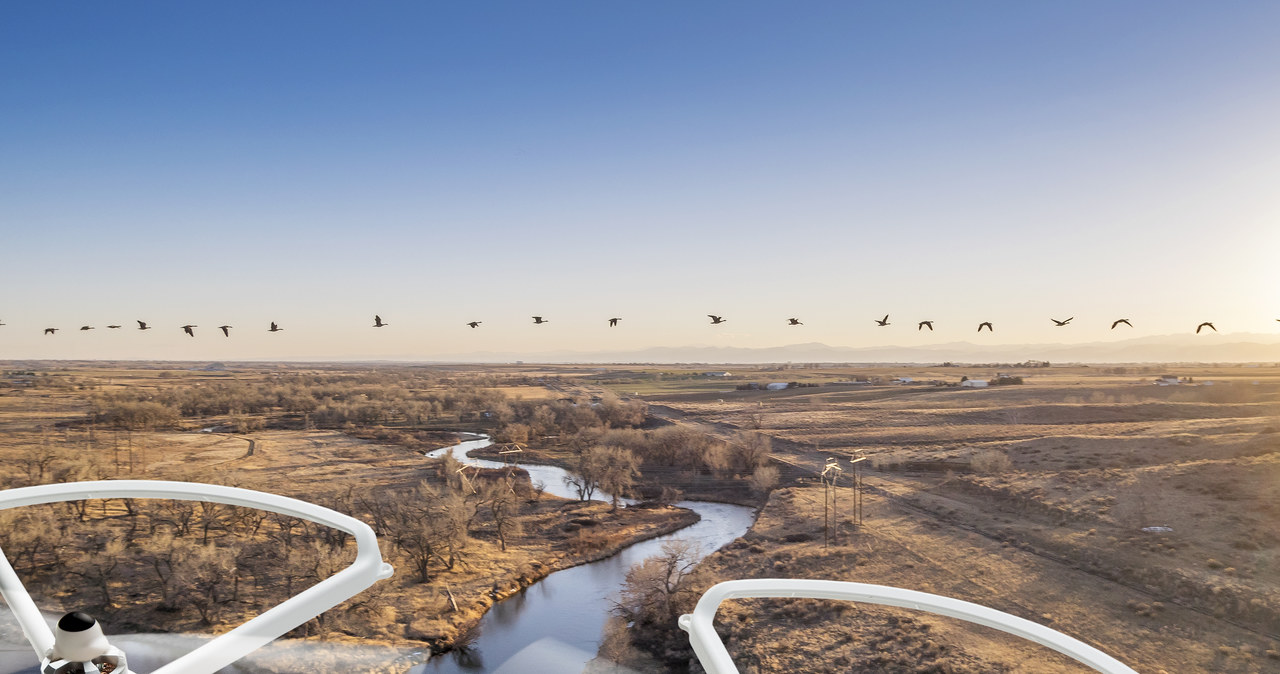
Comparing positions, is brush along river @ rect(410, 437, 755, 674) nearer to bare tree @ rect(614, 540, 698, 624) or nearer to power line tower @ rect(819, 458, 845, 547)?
bare tree @ rect(614, 540, 698, 624)

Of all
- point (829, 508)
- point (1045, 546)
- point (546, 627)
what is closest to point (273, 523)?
point (546, 627)

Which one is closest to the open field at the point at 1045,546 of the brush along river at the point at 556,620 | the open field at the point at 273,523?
the brush along river at the point at 556,620

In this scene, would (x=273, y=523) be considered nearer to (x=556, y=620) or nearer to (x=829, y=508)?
(x=556, y=620)

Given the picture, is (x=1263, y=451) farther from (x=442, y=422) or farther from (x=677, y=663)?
(x=442, y=422)

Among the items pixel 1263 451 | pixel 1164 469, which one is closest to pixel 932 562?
pixel 1164 469

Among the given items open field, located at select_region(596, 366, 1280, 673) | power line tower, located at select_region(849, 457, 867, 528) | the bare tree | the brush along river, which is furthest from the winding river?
power line tower, located at select_region(849, 457, 867, 528)

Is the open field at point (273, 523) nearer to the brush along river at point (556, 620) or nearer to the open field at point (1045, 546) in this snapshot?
the brush along river at point (556, 620)
